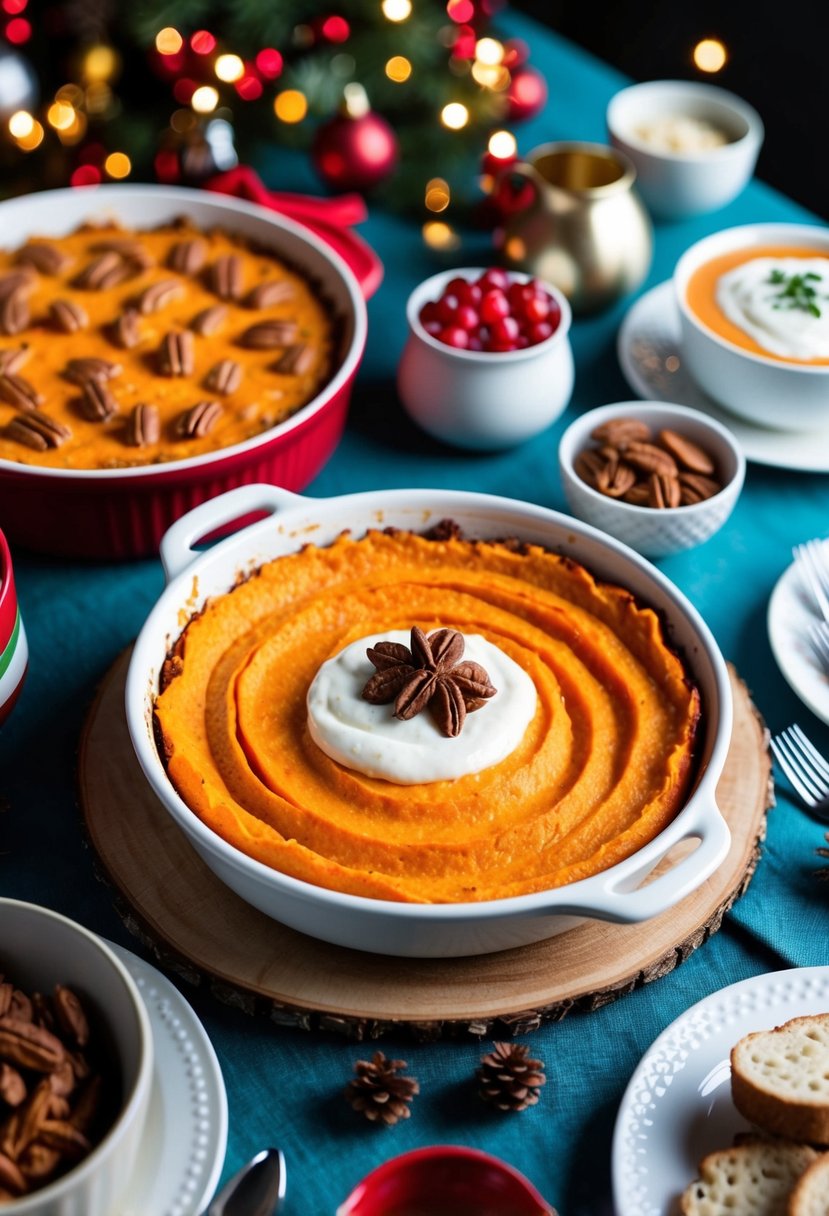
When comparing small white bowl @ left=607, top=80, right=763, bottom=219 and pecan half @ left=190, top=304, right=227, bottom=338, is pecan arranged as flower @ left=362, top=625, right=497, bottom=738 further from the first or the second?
small white bowl @ left=607, top=80, right=763, bottom=219

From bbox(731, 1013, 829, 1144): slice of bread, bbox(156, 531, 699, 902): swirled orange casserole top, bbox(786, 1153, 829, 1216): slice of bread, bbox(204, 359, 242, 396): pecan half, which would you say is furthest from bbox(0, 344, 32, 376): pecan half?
bbox(786, 1153, 829, 1216): slice of bread

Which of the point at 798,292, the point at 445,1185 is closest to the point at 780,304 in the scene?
the point at 798,292

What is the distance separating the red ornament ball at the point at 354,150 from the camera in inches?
140

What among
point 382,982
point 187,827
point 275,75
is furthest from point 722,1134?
point 275,75

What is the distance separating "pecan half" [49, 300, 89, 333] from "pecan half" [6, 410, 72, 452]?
365 millimetres

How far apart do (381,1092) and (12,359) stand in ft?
5.81

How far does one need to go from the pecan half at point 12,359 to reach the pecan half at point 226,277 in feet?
1.61

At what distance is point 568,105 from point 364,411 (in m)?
1.77

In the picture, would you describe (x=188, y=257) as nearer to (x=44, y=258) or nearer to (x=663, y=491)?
(x=44, y=258)

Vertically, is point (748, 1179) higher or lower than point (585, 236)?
lower

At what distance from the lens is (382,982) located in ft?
6.07

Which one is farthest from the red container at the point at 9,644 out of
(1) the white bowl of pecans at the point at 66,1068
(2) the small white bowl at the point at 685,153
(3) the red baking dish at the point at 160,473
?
(2) the small white bowl at the point at 685,153

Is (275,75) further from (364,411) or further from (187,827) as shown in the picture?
(187,827)

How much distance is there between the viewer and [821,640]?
2434 millimetres
